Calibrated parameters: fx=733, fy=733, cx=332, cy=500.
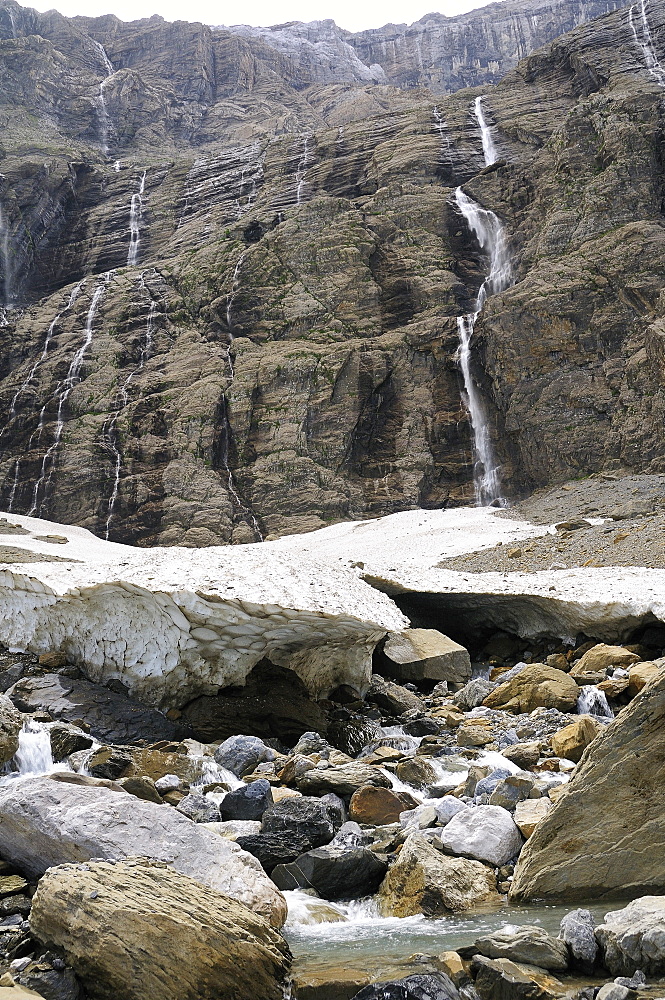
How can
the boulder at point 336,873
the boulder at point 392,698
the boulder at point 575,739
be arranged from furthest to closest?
the boulder at point 392,698 → the boulder at point 575,739 → the boulder at point 336,873

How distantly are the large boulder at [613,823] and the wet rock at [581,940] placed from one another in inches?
25.3

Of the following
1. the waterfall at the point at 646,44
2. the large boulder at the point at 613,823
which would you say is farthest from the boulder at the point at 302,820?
the waterfall at the point at 646,44

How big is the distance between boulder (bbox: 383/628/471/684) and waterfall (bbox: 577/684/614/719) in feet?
9.39

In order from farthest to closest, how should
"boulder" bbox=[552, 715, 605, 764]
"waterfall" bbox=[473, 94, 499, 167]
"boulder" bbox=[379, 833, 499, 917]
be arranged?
"waterfall" bbox=[473, 94, 499, 167] < "boulder" bbox=[552, 715, 605, 764] < "boulder" bbox=[379, 833, 499, 917]

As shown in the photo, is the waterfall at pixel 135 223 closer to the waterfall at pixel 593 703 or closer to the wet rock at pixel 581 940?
the waterfall at pixel 593 703

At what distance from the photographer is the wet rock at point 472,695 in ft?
34.2

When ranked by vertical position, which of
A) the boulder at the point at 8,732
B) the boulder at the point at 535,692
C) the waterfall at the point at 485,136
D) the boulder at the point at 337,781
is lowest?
the boulder at the point at 535,692

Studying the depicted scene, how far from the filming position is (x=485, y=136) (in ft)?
173

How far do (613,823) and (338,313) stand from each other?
4428 cm

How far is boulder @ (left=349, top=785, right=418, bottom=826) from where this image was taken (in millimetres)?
6121

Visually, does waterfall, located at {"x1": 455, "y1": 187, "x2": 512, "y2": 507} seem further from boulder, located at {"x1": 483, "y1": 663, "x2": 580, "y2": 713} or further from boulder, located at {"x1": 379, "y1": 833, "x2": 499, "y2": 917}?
Answer: boulder, located at {"x1": 379, "y1": 833, "x2": 499, "y2": 917}

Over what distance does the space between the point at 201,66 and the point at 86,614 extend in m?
119

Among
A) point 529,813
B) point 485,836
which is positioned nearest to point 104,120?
point 529,813

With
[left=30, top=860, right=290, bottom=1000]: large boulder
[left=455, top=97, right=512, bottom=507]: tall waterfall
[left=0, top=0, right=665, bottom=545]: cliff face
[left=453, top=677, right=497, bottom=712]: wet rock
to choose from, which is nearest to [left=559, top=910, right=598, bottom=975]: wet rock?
[left=30, top=860, right=290, bottom=1000]: large boulder
